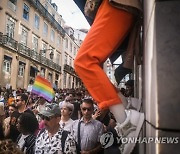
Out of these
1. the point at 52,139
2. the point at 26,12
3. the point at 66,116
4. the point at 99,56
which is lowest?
the point at 52,139

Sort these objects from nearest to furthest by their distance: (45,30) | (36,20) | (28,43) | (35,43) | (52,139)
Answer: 1. (52,139)
2. (28,43)
3. (35,43)
4. (36,20)
5. (45,30)

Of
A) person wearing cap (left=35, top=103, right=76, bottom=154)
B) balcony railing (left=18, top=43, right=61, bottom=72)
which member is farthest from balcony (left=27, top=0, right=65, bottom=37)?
person wearing cap (left=35, top=103, right=76, bottom=154)

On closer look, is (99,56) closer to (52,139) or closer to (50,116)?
(52,139)

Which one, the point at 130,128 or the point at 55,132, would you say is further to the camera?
the point at 55,132

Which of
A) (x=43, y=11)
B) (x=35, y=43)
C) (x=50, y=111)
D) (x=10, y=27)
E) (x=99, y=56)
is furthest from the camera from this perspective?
(x=43, y=11)

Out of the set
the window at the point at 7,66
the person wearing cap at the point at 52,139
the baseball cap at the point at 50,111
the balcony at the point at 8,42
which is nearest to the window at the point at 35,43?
the balcony at the point at 8,42

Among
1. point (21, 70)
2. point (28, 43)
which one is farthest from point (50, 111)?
point (28, 43)

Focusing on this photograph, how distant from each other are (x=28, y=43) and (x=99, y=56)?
101ft

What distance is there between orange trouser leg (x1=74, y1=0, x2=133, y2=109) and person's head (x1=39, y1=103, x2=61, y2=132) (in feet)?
7.73

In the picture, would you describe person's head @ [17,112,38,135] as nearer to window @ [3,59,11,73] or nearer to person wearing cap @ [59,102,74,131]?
person wearing cap @ [59,102,74,131]

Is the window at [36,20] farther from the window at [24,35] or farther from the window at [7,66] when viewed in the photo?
the window at [7,66]

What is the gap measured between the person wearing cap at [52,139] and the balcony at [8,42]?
2198 centimetres

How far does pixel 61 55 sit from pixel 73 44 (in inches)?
341

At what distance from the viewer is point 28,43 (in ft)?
103
